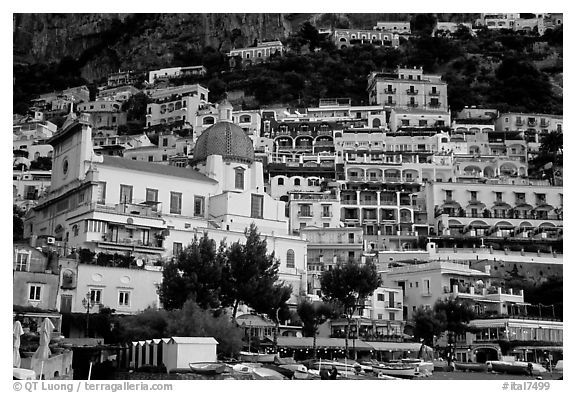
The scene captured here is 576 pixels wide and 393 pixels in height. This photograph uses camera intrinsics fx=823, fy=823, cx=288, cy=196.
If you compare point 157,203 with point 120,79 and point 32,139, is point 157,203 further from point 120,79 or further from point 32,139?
point 120,79

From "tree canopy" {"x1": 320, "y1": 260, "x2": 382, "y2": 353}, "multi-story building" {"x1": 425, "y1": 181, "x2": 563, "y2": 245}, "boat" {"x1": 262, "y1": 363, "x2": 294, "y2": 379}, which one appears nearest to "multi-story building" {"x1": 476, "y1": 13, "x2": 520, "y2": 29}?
"multi-story building" {"x1": 425, "y1": 181, "x2": 563, "y2": 245}

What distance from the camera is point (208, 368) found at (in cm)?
3041

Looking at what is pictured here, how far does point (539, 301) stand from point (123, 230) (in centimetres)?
2988

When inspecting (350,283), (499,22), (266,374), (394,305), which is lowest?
(266,374)

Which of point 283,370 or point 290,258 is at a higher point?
point 290,258

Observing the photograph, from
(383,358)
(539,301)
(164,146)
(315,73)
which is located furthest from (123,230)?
(315,73)

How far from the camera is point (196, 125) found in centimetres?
9744

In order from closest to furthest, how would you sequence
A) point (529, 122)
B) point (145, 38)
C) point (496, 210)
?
point (496, 210)
point (529, 122)
point (145, 38)

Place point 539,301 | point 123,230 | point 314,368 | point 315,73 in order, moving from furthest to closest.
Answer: point 315,73 < point 539,301 < point 123,230 < point 314,368

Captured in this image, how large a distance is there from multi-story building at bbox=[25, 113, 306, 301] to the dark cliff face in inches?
2820

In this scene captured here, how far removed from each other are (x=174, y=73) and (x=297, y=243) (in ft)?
245

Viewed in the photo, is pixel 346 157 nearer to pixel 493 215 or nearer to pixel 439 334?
pixel 493 215

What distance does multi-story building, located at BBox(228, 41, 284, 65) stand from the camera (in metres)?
125

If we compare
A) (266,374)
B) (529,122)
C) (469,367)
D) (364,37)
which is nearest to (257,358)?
(266,374)
